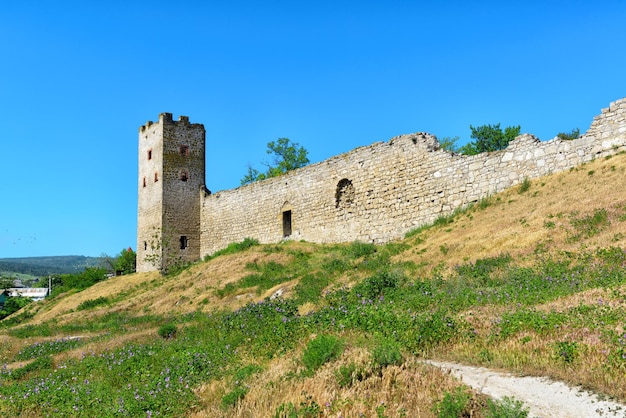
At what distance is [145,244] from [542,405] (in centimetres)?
3293

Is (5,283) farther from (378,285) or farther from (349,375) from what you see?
(349,375)

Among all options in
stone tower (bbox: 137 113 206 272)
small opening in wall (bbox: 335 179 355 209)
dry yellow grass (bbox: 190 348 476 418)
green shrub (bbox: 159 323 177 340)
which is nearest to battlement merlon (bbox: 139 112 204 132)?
stone tower (bbox: 137 113 206 272)

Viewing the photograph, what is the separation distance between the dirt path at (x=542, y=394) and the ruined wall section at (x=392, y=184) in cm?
1260

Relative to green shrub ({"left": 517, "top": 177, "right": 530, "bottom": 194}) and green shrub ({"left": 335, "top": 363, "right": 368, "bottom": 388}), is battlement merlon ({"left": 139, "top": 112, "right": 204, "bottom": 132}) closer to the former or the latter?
green shrub ({"left": 517, "top": 177, "right": 530, "bottom": 194})

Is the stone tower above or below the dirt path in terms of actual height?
above

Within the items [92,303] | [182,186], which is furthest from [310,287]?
[182,186]

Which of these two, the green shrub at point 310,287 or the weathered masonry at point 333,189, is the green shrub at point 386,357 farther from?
the weathered masonry at point 333,189

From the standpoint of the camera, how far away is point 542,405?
5062 mm

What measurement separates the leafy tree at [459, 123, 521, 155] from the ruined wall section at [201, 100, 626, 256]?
22496 millimetres

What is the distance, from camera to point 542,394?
209 inches

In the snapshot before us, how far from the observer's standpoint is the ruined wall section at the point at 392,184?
1694 cm

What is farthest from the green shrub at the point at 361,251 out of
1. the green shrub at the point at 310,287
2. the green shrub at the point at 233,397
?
the green shrub at the point at 233,397

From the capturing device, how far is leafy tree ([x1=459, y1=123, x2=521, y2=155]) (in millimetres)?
44562

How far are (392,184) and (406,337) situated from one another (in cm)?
1474
